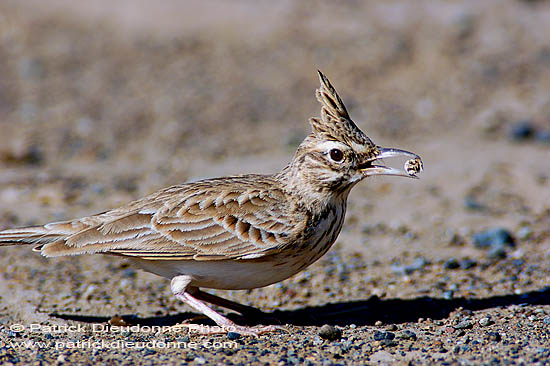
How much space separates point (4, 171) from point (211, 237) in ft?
18.7

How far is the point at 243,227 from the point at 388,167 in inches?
48.8

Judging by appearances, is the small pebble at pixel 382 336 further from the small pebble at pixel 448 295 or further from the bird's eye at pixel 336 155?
the bird's eye at pixel 336 155

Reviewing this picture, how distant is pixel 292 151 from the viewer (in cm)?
1137

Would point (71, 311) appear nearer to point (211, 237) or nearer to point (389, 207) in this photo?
point (211, 237)

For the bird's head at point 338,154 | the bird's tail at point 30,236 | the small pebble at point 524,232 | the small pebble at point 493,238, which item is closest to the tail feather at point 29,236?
the bird's tail at point 30,236

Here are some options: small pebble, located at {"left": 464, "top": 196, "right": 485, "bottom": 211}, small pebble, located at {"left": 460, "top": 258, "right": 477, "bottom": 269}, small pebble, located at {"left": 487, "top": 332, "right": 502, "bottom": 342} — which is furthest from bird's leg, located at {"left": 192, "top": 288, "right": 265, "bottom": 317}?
small pebble, located at {"left": 464, "top": 196, "right": 485, "bottom": 211}

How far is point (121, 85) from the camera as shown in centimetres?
1366

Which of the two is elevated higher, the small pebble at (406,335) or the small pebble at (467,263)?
the small pebble at (467,263)

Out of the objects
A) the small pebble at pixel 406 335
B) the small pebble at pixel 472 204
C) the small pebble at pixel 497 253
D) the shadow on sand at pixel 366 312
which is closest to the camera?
the small pebble at pixel 406 335

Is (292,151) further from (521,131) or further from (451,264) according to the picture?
(451,264)

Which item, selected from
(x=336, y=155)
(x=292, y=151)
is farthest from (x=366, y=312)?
(x=292, y=151)

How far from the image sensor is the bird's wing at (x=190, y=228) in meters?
5.80

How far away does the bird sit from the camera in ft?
19.0

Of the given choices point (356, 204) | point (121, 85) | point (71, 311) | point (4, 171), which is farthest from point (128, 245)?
point (121, 85)
